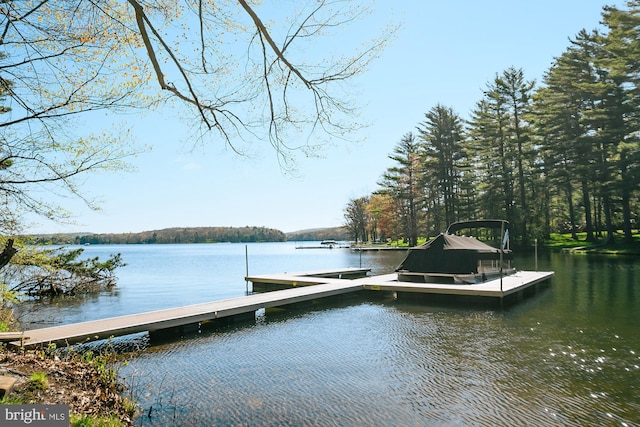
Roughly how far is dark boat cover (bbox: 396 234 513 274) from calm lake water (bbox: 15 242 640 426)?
2287 mm

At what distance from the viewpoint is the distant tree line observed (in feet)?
89.4

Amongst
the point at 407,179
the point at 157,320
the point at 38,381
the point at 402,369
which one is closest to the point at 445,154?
the point at 407,179

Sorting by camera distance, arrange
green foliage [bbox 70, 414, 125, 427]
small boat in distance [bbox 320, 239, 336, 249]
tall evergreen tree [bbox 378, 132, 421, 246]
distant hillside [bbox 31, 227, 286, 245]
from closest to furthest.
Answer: green foliage [bbox 70, 414, 125, 427]
tall evergreen tree [bbox 378, 132, 421, 246]
small boat in distance [bbox 320, 239, 336, 249]
distant hillside [bbox 31, 227, 286, 245]

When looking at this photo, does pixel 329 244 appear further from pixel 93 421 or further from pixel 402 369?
pixel 93 421

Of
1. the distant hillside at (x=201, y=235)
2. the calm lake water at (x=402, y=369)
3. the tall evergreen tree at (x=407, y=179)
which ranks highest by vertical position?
the tall evergreen tree at (x=407, y=179)

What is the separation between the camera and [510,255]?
15.6m

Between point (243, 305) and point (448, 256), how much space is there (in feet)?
22.3

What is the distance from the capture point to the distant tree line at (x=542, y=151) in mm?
27234

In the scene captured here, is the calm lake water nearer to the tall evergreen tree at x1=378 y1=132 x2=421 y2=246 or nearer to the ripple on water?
the ripple on water

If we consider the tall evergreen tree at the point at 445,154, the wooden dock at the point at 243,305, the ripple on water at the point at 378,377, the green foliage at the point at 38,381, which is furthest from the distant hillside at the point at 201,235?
the green foliage at the point at 38,381

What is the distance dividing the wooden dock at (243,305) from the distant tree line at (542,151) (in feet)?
61.2
